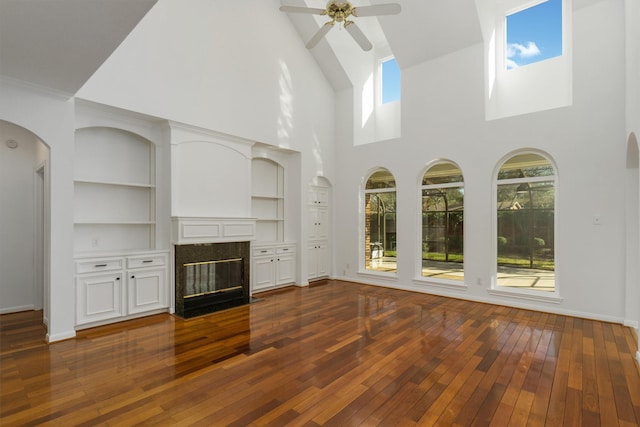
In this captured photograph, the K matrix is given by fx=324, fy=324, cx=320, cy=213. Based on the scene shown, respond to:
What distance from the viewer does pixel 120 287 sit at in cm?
420

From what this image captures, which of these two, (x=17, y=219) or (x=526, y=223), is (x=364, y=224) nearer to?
(x=526, y=223)

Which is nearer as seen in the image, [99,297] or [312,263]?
[99,297]

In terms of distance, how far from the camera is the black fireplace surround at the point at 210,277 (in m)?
4.71

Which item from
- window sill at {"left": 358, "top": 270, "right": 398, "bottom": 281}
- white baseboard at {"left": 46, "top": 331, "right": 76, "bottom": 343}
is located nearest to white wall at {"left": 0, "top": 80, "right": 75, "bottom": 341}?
white baseboard at {"left": 46, "top": 331, "right": 76, "bottom": 343}

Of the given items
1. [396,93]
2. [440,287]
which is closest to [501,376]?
[440,287]

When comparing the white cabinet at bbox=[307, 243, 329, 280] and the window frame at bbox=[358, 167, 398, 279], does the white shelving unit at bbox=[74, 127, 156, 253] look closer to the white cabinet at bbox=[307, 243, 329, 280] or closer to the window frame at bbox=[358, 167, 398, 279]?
the white cabinet at bbox=[307, 243, 329, 280]

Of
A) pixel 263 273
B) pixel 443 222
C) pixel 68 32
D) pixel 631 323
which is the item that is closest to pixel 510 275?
pixel 443 222

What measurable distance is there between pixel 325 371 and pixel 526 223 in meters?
4.07

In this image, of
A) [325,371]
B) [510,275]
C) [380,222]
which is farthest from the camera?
[380,222]

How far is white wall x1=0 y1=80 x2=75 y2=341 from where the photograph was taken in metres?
3.48

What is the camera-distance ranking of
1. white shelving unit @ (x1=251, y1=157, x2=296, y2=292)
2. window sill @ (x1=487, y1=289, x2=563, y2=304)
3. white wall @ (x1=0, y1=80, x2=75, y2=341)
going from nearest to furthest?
white wall @ (x1=0, y1=80, x2=75, y2=341)
window sill @ (x1=487, y1=289, x2=563, y2=304)
white shelving unit @ (x1=251, y1=157, x2=296, y2=292)

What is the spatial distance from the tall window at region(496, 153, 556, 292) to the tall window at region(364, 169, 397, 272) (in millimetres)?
1960

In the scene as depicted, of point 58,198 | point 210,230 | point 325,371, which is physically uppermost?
point 58,198

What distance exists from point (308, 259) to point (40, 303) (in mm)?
4417
